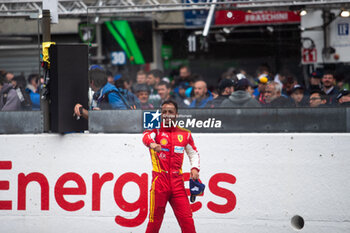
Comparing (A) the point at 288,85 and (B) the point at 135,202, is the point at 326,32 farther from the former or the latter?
(B) the point at 135,202

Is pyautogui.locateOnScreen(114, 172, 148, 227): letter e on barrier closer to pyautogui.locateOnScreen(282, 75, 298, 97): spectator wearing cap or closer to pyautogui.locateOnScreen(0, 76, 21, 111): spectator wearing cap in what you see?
pyautogui.locateOnScreen(0, 76, 21, 111): spectator wearing cap

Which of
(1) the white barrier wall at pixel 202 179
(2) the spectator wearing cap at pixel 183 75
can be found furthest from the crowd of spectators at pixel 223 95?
(2) the spectator wearing cap at pixel 183 75

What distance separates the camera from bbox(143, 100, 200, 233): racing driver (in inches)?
251

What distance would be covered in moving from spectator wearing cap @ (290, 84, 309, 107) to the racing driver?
61.7 inches

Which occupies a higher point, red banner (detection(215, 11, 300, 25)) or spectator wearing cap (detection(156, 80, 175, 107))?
red banner (detection(215, 11, 300, 25))

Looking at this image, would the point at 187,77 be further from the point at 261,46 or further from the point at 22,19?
the point at 22,19

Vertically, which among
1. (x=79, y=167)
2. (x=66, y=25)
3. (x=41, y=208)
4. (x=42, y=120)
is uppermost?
(x=66, y=25)

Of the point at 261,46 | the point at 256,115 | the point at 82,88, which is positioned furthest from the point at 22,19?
the point at 261,46

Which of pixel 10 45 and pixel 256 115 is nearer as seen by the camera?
pixel 256 115

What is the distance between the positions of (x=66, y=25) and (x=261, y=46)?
654cm

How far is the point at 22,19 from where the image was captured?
9.00 metres

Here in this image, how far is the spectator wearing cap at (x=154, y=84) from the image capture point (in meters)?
7.77

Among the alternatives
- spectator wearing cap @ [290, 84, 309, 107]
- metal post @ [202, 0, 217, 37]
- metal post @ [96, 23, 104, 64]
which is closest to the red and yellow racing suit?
spectator wearing cap @ [290, 84, 309, 107]

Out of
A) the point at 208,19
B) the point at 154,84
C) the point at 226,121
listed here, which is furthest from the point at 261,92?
the point at 208,19
